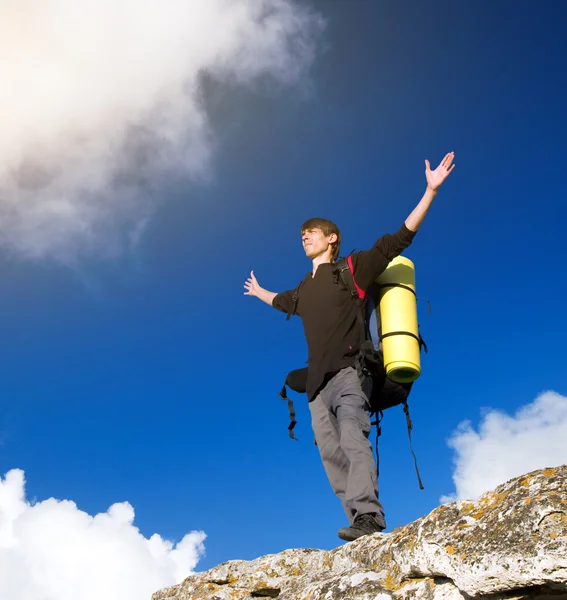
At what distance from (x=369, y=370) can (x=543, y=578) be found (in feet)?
16.0

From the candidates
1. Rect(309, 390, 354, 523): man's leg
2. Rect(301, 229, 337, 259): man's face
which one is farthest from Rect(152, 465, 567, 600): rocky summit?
Rect(301, 229, 337, 259): man's face

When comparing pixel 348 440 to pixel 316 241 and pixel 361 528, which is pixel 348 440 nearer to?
pixel 361 528

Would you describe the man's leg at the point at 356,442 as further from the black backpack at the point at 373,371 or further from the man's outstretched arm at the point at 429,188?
the man's outstretched arm at the point at 429,188

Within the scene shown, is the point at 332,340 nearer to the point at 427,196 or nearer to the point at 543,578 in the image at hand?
Result: the point at 427,196

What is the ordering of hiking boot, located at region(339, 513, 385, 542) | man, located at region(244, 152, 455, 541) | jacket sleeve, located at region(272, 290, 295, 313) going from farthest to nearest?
jacket sleeve, located at region(272, 290, 295, 313) → man, located at region(244, 152, 455, 541) → hiking boot, located at region(339, 513, 385, 542)

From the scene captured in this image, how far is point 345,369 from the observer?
8141 millimetres

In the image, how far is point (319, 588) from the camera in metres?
4.67

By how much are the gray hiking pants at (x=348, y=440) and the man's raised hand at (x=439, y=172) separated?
280 centimetres

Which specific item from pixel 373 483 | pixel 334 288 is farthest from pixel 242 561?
pixel 334 288

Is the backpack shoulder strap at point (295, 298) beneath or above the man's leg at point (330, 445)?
above

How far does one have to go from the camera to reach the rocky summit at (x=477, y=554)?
137 inches

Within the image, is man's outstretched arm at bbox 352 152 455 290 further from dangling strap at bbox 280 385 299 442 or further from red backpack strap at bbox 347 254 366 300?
dangling strap at bbox 280 385 299 442

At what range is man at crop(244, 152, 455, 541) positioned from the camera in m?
7.15

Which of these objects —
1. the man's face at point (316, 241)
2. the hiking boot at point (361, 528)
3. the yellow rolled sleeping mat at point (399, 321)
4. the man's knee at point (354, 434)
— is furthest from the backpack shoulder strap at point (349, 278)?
the hiking boot at point (361, 528)
